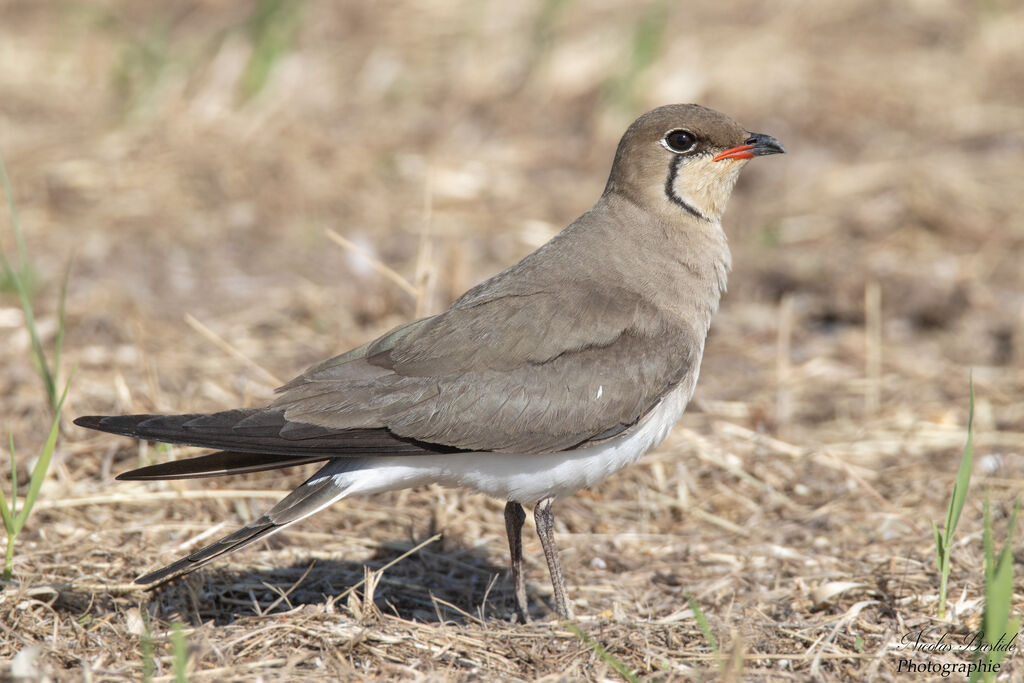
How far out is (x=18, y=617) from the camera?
3.57m

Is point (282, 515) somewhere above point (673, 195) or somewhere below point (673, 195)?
below

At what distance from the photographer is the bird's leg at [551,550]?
3.92 meters

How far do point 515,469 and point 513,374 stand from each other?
1.02ft

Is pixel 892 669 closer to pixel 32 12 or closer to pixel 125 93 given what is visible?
pixel 125 93

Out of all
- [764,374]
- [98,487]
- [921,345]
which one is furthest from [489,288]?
[921,345]

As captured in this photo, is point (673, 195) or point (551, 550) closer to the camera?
point (551, 550)

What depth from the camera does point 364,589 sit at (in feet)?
13.1

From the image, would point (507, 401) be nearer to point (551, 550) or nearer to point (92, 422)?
point (551, 550)

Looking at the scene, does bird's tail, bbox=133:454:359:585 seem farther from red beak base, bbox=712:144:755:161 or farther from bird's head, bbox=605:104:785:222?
red beak base, bbox=712:144:755:161

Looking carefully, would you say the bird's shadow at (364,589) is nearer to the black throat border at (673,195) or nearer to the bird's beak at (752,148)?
the black throat border at (673,195)

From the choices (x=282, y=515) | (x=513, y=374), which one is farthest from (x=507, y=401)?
(x=282, y=515)

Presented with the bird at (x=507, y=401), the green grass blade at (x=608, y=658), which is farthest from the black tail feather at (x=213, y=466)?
the green grass blade at (x=608, y=658)

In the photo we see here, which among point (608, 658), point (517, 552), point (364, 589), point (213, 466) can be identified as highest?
point (213, 466)

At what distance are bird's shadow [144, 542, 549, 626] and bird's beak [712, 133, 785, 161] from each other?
5.85ft
